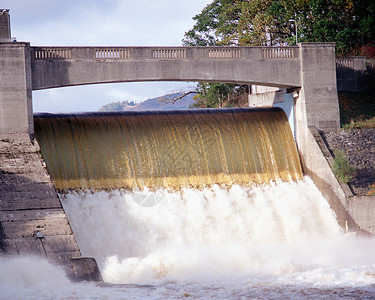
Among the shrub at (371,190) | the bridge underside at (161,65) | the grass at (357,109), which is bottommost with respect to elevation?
the shrub at (371,190)

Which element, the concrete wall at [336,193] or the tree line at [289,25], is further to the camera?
the tree line at [289,25]

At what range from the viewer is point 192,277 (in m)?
19.8

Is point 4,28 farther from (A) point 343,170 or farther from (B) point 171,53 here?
(A) point 343,170

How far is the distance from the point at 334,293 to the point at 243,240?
294 inches

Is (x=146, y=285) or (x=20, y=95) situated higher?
(x=20, y=95)

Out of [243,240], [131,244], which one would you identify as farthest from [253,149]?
[131,244]

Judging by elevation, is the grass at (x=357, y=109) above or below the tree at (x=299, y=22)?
below

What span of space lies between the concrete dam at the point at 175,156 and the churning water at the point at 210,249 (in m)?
0.06

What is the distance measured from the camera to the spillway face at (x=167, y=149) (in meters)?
25.1

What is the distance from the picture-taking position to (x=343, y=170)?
25.8 m

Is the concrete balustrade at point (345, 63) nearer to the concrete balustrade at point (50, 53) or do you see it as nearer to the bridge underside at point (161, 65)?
the bridge underside at point (161, 65)

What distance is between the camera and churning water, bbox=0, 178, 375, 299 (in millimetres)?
17281

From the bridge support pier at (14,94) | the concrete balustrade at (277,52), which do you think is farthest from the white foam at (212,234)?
the concrete balustrade at (277,52)

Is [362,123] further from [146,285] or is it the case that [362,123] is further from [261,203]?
[146,285]
